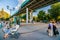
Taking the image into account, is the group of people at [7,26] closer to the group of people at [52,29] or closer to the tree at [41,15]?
the tree at [41,15]

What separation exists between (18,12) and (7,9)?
0.60 feet

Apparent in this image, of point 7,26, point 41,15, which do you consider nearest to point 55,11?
point 41,15

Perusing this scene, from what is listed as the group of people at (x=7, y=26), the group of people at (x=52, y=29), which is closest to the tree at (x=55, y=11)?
the group of people at (x=52, y=29)

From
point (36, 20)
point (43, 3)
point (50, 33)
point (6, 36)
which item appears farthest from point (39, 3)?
point (6, 36)

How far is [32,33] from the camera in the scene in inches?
132

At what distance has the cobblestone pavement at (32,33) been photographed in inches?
130

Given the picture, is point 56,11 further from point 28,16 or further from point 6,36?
point 6,36

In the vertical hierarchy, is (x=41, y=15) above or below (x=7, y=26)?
above

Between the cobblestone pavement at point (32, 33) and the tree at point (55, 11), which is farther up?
the tree at point (55, 11)

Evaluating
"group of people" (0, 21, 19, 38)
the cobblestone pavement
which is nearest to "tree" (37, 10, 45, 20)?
the cobblestone pavement

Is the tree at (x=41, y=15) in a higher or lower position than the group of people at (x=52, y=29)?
higher

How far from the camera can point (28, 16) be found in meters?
3.39

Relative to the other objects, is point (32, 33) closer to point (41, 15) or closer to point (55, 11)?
point (41, 15)

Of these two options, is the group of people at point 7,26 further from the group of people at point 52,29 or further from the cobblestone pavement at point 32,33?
the group of people at point 52,29
